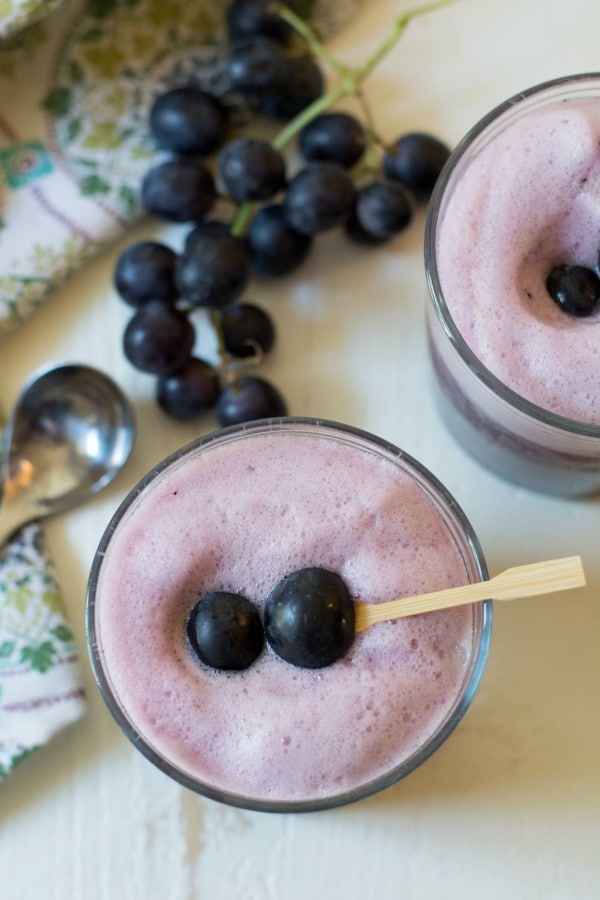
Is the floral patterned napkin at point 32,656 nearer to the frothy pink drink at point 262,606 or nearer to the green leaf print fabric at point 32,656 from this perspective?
the green leaf print fabric at point 32,656

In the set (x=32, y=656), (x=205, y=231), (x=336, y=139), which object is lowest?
(x=32, y=656)

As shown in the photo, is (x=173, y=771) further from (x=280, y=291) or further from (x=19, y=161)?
(x=19, y=161)

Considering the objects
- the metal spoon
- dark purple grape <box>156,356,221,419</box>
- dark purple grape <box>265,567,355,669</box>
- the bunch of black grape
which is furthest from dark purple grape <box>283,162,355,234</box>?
dark purple grape <box>265,567,355,669</box>

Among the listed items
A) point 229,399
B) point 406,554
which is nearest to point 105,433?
point 229,399

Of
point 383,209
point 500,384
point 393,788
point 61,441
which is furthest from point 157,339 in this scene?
point 393,788

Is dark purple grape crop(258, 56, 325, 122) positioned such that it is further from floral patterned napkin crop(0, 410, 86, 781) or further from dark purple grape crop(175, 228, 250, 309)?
floral patterned napkin crop(0, 410, 86, 781)

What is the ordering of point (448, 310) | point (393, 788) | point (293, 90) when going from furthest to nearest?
point (293, 90) < point (393, 788) < point (448, 310)

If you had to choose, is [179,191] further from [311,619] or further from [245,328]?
[311,619]
